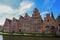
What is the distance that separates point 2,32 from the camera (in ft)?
19.3

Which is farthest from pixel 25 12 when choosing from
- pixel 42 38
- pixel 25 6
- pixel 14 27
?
pixel 42 38

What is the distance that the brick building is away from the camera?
5445mm

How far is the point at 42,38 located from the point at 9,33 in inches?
46.7

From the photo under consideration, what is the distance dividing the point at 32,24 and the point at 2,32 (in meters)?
1.11

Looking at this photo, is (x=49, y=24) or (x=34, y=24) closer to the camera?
(x=49, y=24)

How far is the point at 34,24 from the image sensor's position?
5.66 meters

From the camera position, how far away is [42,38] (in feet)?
18.4

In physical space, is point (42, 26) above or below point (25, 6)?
below

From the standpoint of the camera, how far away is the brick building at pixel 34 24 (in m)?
5.45

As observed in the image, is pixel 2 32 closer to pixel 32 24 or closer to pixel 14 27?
pixel 14 27

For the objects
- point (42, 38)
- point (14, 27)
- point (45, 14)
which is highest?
point (45, 14)

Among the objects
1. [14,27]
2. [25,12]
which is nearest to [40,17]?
[25,12]

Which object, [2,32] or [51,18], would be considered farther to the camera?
[2,32]

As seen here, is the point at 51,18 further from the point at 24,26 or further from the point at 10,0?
the point at 10,0
